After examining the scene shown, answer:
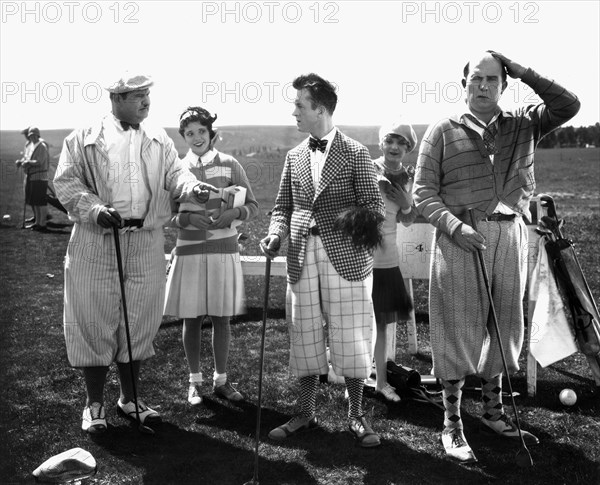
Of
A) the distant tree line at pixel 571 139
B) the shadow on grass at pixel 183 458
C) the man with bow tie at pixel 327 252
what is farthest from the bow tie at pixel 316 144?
the distant tree line at pixel 571 139

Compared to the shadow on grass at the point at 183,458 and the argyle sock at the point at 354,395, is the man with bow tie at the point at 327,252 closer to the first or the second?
the argyle sock at the point at 354,395

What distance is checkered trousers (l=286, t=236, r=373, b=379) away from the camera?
454 cm

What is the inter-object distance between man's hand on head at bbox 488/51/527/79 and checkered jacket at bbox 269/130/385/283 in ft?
3.07

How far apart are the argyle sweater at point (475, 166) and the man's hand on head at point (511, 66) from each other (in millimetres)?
263

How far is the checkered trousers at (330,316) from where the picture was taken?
→ 454cm

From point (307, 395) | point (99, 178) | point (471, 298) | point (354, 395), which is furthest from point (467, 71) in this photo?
point (99, 178)

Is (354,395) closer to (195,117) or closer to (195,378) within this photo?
(195,378)

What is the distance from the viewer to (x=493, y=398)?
15.5 feet

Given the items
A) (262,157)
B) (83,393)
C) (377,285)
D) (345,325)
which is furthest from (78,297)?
(262,157)

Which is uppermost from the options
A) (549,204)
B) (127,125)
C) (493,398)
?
(127,125)

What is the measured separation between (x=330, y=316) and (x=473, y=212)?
1032mm

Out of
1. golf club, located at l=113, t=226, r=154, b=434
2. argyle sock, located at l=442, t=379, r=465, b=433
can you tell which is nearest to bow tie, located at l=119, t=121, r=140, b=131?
golf club, located at l=113, t=226, r=154, b=434

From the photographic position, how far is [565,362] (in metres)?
6.14

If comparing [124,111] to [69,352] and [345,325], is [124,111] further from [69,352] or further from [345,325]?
[345,325]
